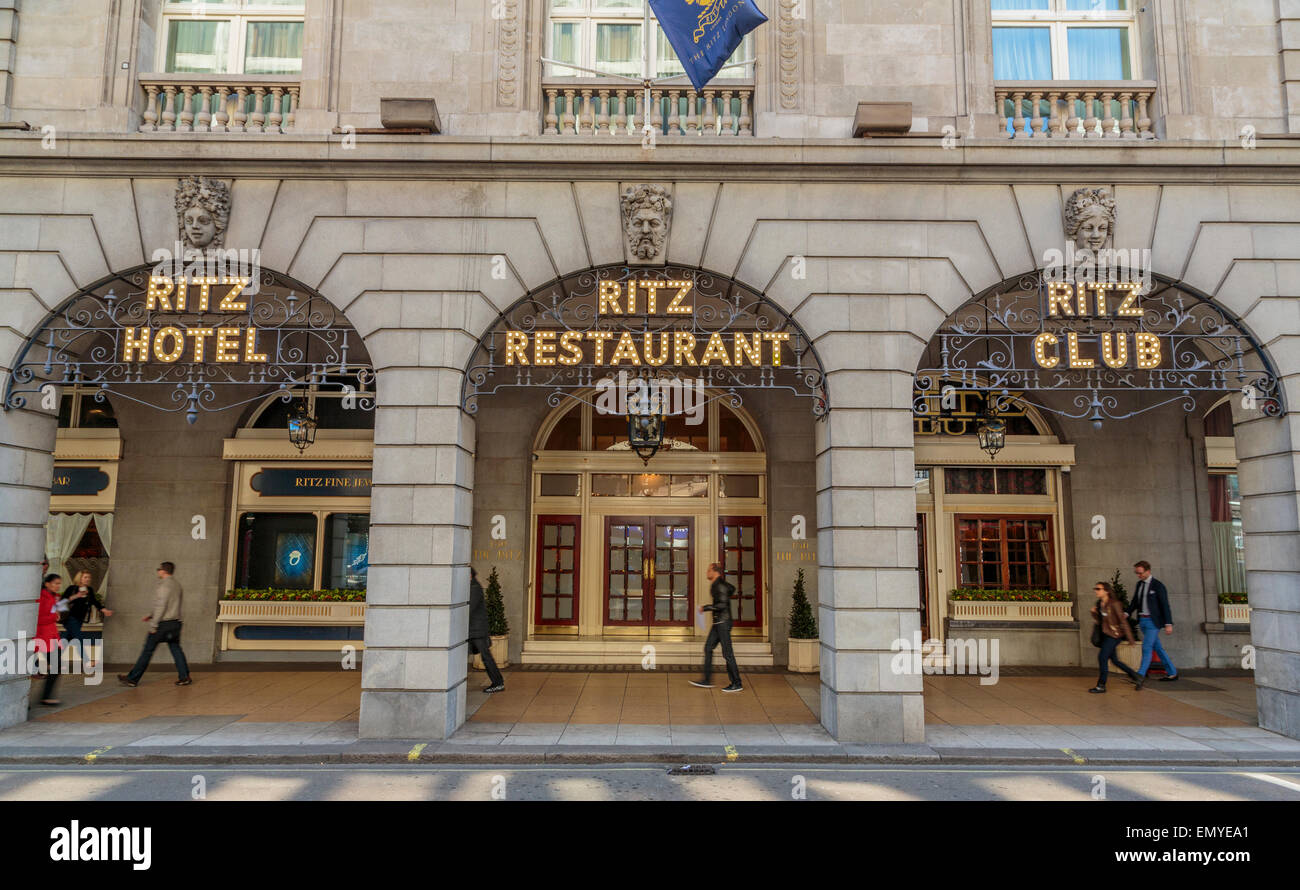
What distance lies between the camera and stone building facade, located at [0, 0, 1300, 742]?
10117 mm

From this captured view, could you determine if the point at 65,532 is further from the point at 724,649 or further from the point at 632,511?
the point at 724,649

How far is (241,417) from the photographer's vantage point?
1543 cm

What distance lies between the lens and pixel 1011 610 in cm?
1523

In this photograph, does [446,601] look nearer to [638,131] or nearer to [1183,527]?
[638,131]

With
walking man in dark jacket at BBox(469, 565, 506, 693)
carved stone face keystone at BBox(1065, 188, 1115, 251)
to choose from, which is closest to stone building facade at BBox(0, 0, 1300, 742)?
carved stone face keystone at BBox(1065, 188, 1115, 251)

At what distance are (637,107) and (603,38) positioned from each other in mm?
1546

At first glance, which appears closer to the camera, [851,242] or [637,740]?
[637,740]

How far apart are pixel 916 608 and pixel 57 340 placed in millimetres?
11878

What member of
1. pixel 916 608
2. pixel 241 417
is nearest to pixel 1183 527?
pixel 916 608

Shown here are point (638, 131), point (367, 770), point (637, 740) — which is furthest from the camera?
point (638, 131)

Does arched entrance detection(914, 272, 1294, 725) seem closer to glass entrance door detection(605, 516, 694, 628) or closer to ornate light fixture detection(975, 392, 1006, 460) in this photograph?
ornate light fixture detection(975, 392, 1006, 460)

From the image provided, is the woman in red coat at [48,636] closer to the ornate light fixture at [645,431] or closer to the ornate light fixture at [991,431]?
the ornate light fixture at [645,431]

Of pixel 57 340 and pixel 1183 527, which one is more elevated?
pixel 57 340

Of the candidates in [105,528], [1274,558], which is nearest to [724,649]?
[1274,558]
